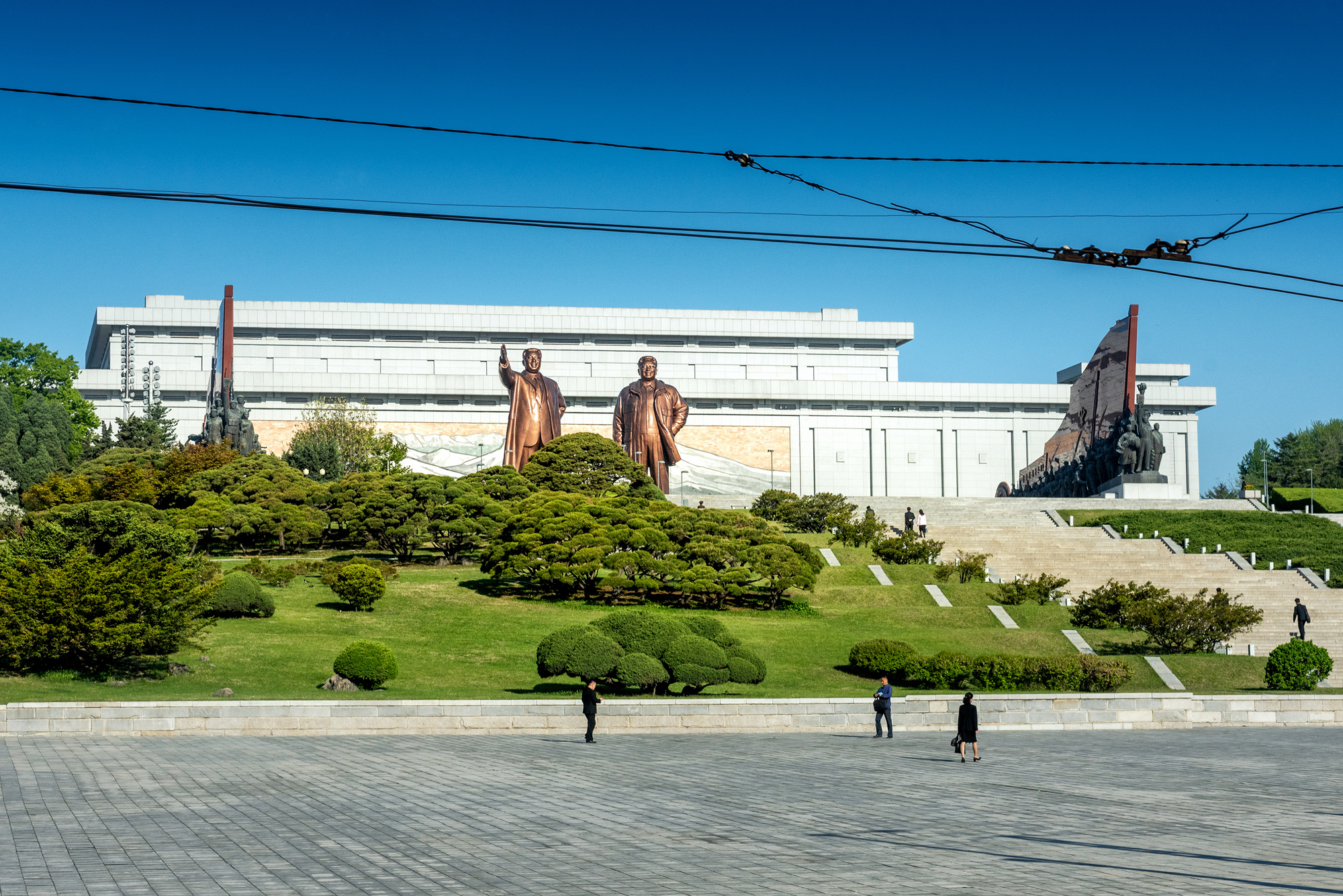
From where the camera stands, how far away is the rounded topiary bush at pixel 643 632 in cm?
1848

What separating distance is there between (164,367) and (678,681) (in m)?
62.4

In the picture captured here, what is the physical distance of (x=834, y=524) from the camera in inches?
1446

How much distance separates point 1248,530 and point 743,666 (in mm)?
24582

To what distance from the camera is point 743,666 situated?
62.6 feet

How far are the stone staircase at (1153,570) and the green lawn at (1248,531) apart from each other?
1.16 meters

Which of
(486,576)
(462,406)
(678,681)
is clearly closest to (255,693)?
(678,681)

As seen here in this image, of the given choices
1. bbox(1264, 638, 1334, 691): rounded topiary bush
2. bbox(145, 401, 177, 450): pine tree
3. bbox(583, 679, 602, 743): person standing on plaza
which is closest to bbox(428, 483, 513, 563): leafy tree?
bbox(583, 679, 602, 743): person standing on plaza

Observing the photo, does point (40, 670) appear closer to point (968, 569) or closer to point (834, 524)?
point (968, 569)

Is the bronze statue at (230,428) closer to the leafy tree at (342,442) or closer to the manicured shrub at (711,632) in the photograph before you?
the leafy tree at (342,442)

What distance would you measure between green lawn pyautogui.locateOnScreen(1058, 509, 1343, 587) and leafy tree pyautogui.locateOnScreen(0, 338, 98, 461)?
4230cm

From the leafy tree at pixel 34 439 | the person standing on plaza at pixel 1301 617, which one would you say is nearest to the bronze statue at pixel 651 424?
the leafy tree at pixel 34 439

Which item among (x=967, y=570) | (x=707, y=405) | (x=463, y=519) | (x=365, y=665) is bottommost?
(x=365, y=665)

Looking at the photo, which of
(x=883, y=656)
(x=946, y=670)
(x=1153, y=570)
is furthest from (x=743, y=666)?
(x=1153, y=570)

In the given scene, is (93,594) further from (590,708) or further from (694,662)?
(694,662)
